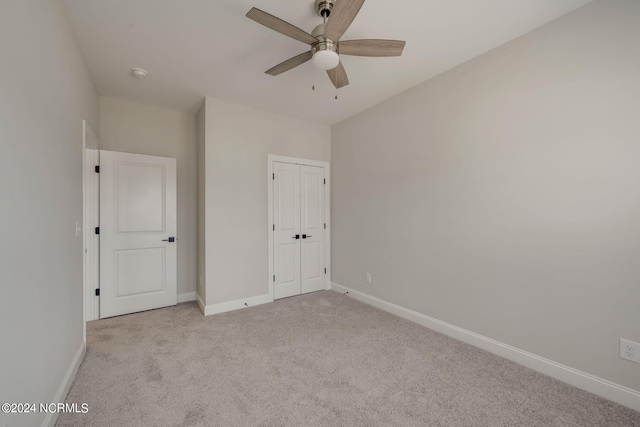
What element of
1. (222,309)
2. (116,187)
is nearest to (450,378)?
(222,309)

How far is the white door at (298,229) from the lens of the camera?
3818mm

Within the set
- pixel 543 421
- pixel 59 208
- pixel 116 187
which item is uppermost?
pixel 116 187

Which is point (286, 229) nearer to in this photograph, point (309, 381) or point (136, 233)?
point (136, 233)

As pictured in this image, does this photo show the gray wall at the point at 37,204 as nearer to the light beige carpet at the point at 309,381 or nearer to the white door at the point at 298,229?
the light beige carpet at the point at 309,381

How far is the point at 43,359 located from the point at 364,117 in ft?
12.5

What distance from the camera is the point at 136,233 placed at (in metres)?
3.31

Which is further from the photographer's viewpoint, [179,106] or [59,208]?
[179,106]

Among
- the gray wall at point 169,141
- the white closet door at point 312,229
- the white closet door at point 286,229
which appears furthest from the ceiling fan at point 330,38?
the gray wall at point 169,141

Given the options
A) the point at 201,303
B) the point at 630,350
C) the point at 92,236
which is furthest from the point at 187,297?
the point at 630,350

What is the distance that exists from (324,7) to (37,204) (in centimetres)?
211

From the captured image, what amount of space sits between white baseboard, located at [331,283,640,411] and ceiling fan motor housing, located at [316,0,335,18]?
299 cm

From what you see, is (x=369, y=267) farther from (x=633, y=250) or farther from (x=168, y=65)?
(x=168, y=65)

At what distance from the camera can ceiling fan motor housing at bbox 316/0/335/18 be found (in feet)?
5.81

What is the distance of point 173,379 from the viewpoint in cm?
197
